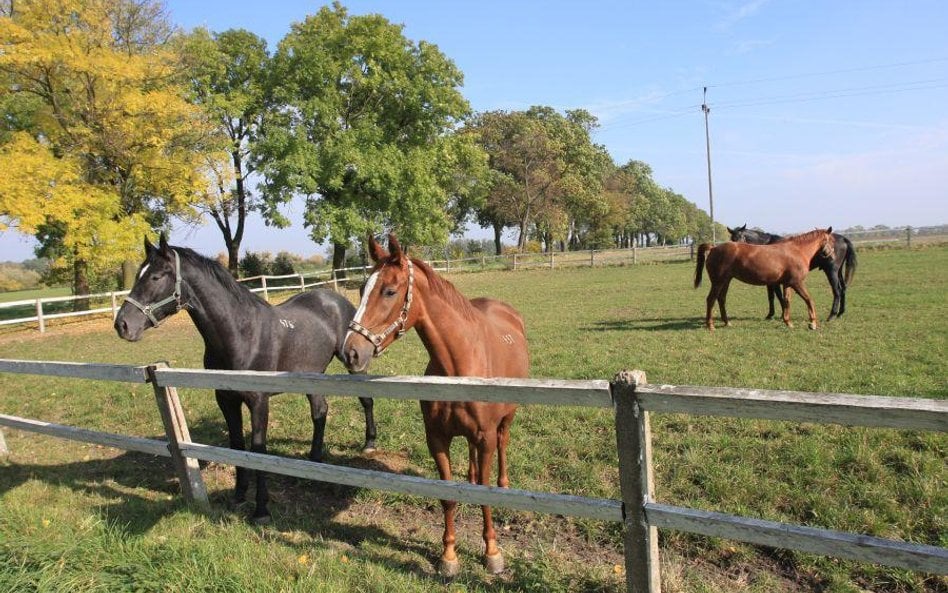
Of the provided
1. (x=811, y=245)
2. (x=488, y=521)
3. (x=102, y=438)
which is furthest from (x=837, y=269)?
(x=102, y=438)

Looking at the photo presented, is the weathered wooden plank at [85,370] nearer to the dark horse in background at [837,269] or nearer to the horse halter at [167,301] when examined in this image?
the horse halter at [167,301]

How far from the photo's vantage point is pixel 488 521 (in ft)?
10.5

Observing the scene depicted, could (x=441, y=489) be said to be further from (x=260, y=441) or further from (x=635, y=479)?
(x=260, y=441)

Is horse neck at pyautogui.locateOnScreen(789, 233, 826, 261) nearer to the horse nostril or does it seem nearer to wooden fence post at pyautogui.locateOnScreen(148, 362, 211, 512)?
the horse nostril

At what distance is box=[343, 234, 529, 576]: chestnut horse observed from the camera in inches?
110

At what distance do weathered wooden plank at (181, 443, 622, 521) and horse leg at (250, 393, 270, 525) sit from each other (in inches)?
15.5

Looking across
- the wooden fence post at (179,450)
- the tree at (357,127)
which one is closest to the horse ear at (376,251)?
the wooden fence post at (179,450)

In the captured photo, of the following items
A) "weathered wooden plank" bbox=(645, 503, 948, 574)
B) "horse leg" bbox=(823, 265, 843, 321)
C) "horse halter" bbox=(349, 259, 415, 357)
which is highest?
"horse halter" bbox=(349, 259, 415, 357)

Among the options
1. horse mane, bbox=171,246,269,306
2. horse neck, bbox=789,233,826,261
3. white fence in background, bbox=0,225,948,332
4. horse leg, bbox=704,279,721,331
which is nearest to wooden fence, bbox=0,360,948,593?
horse mane, bbox=171,246,269,306

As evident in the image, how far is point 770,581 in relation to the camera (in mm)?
2955

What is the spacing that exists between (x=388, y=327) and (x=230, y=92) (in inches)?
1102

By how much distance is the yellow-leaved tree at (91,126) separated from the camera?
53.7 ft

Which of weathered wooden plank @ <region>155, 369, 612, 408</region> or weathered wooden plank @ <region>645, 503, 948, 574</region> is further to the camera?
weathered wooden plank @ <region>155, 369, 612, 408</region>

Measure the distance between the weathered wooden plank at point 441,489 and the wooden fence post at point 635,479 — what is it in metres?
0.09
